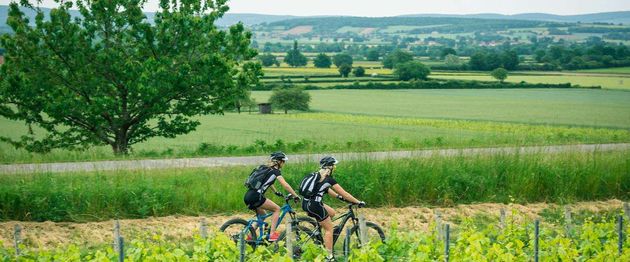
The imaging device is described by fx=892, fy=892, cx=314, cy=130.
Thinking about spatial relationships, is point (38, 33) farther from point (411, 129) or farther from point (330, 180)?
point (411, 129)

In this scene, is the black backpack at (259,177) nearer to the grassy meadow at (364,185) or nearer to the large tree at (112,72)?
the grassy meadow at (364,185)

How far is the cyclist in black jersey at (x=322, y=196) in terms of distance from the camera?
14.4m

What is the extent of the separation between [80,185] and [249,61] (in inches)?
518

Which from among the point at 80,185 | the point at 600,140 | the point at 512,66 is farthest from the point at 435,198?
the point at 512,66

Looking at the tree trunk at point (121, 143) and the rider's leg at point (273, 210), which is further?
the tree trunk at point (121, 143)

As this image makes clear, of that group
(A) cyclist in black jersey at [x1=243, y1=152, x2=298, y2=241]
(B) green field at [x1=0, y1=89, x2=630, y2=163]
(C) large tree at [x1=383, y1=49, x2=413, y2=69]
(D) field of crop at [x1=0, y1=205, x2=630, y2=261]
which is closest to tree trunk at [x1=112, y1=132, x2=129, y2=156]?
(B) green field at [x1=0, y1=89, x2=630, y2=163]

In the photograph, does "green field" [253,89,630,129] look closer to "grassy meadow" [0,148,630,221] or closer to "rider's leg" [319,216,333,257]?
"grassy meadow" [0,148,630,221]

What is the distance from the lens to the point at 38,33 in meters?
30.6

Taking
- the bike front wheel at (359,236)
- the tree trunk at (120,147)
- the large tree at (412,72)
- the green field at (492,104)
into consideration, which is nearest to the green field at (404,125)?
the green field at (492,104)

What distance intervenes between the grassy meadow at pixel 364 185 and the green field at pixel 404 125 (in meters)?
6.55

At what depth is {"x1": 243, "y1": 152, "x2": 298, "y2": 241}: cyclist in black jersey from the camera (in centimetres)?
1464

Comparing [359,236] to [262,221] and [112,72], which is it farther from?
[112,72]

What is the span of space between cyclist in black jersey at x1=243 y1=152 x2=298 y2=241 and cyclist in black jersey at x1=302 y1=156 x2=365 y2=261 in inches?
15.8

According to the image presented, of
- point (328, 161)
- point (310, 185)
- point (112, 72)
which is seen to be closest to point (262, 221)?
point (310, 185)
